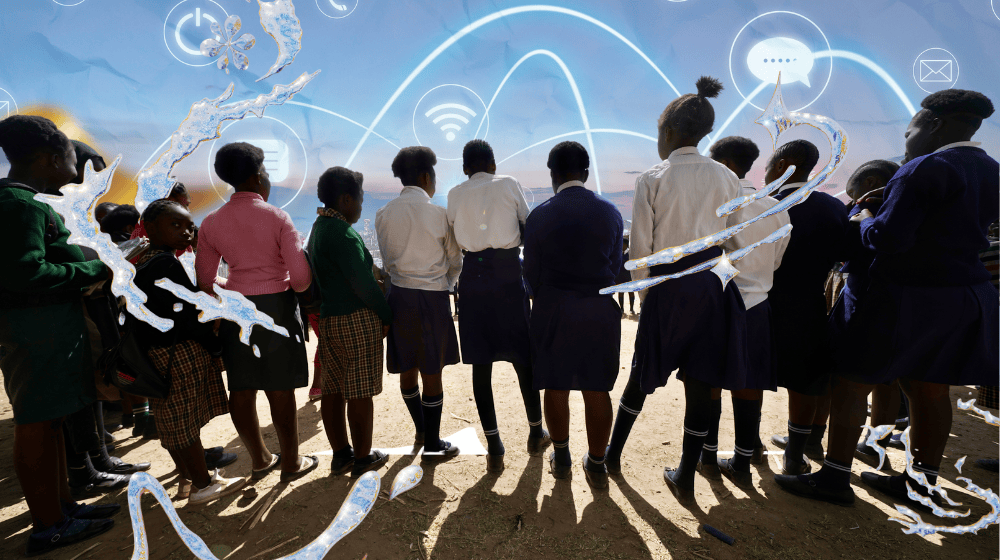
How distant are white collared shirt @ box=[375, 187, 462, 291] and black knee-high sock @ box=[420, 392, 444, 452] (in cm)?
83

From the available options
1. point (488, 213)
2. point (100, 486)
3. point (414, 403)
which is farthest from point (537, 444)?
point (100, 486)

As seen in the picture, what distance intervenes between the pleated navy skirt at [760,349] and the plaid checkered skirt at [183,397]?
334 cm

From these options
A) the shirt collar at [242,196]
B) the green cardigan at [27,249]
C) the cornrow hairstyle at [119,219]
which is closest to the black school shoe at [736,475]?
the shirt collar at [242,196]

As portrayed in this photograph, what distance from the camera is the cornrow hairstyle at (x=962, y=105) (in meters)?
2.19

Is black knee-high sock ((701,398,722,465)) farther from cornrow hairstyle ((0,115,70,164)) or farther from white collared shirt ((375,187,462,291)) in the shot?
cornrow hairstyle ((0,115,70,164))

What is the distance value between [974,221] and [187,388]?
173 inches

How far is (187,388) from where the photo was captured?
2566 millimetres

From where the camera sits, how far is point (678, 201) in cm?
246

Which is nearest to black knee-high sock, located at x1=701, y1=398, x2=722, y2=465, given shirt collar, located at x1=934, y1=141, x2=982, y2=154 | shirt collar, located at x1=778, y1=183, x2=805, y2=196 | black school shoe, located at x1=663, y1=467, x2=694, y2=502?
black school shoe, located at x1=663, y1=467, x2=694, y2=502

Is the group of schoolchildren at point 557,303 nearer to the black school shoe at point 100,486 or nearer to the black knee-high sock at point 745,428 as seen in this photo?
the black knee-high sock at point 745,428

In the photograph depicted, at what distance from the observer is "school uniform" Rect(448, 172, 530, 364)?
2.96 m

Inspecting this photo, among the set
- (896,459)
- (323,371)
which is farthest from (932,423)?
(323,371)

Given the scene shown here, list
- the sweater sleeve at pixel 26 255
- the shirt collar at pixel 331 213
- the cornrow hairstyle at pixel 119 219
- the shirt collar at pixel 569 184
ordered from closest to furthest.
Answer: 1. the sweater sleeve at pixel 26 255
2. the shirt collar at pixel 569 184
3. the shirt collar at pixel 331 213
4. the cornrow hairstyle at pixel 119 219

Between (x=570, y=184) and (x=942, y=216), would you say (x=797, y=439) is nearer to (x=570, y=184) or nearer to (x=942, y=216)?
→ (x=942, y=216)
